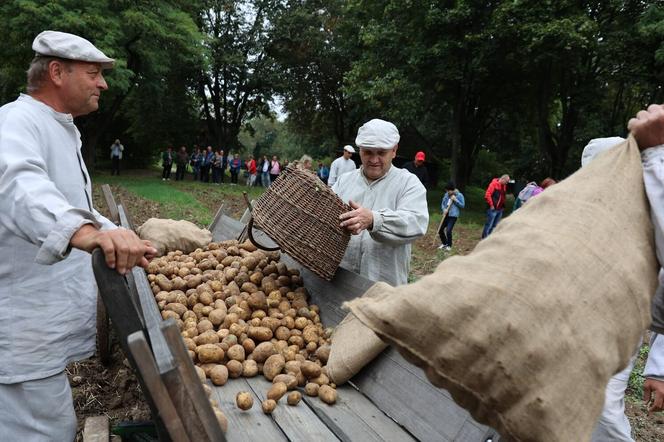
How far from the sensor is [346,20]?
23.3 metres

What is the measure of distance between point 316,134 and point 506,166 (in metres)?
13.3

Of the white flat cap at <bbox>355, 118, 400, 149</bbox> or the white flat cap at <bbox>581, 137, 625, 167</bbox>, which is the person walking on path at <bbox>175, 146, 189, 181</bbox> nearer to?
the white flat cap at <bbox>355, 118, 400, 149</bbox>

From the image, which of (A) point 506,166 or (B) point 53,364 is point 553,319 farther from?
(A) point 506,166

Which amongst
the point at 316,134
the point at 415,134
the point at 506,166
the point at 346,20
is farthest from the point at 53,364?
the point at 506,166

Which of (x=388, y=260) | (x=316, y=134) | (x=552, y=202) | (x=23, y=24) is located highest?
(x=552, y=202)

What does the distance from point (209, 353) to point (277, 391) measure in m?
0.43

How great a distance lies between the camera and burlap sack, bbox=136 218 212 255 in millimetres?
4574

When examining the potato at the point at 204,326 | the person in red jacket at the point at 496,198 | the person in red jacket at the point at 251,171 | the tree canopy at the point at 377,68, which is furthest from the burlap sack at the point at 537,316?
the person in red jacket at the point at 251,171

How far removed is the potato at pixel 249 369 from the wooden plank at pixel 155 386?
122 centimetres

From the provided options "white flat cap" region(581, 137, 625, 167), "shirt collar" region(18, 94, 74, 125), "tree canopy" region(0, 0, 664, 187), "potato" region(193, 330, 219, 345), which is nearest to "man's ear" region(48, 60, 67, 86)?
"shirt collar" region(18, 94, 74, 125)

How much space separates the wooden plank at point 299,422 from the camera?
1.90 m

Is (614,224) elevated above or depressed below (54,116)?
above

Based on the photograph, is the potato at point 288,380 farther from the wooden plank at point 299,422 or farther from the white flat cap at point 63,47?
the white flat cap at point 63,47

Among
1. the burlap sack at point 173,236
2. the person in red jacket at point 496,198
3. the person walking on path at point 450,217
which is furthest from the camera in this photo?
the person in red jacket at point 496,198
